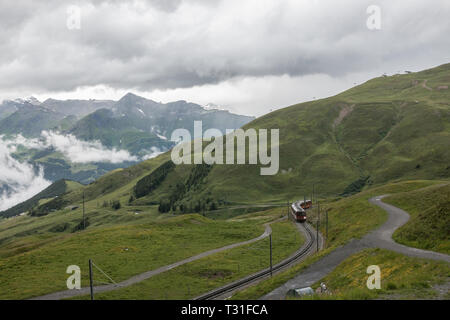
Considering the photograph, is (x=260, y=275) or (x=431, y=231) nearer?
(x=431, y=231)

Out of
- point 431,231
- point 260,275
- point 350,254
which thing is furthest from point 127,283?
point 431,231

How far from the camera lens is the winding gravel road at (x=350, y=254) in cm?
4394

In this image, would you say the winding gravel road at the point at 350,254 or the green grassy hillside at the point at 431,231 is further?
the green grassy hillside at the point at 431,231

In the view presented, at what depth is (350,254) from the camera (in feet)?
181

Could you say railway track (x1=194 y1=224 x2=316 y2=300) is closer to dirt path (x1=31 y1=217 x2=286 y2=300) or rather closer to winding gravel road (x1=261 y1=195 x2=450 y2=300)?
winding gravel road (x1=261 y1=195 x2=450 y2=300)

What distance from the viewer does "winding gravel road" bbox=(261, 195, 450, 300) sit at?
43.9 metres

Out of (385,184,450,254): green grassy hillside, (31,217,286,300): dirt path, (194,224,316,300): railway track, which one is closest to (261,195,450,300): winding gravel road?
(385,184,450,254): green grassy hillside

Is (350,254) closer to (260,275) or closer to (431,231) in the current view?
(431,231)

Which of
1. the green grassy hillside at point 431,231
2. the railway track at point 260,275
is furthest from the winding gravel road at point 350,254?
the railway track at point 260,275

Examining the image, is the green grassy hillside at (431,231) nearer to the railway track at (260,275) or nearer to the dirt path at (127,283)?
the railway track at (260,275)

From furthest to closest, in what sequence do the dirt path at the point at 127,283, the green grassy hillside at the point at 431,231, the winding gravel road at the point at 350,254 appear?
the dirt path at the point at 127,283 → the green grassy hillside at the point at 431,231 → the winding gravel road at the point at 350,254

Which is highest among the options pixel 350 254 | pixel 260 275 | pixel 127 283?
pixel 350 254

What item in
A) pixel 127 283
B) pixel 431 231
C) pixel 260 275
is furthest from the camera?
pixel 260 275

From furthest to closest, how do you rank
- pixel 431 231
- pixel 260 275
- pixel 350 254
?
pixel 260 275
pixel 350 254
pixel 431 231
